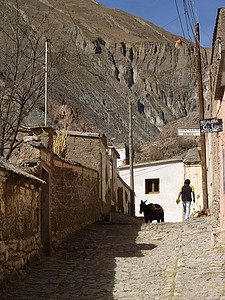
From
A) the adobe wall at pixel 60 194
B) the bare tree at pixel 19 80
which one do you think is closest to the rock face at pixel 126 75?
the bare tree at pixel 19 80

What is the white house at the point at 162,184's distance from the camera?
3281 centimetres

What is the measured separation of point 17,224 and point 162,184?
2619 centimetres

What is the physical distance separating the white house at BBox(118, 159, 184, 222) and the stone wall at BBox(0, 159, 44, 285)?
79.2 feet

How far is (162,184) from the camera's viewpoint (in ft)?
110

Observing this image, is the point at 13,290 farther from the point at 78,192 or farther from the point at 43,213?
the point at 78,192

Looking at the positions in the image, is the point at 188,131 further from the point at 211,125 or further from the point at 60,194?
the point at 60,194

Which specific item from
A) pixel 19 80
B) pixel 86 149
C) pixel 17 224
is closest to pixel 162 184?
pixel 86 149

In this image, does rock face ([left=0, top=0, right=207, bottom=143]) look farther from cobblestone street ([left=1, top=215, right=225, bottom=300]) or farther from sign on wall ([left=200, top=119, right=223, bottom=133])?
sign on wall ([left=200, top=119, right=223, bottom=133])

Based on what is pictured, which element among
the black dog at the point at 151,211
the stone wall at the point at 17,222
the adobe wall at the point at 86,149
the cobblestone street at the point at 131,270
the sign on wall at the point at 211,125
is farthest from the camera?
the black dog at the point at 151,211

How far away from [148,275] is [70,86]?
49826mm

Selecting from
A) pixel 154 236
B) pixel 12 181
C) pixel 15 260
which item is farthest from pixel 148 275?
pixel 154 236

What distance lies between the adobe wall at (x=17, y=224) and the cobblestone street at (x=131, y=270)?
28cm

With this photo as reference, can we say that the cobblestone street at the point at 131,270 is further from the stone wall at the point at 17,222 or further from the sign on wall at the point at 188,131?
the sign on wall at the point at 188,131

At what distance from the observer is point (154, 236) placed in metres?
13.3
